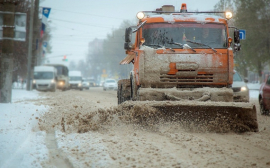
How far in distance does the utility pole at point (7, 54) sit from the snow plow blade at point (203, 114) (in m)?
7.99

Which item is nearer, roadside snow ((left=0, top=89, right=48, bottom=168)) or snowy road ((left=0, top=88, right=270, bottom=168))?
snowy road ((left=0, top=88, right=270, bottom=168))

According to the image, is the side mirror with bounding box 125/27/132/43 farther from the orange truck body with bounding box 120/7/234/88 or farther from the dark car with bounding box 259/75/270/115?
the dark car with bounding box 259/75/270/115

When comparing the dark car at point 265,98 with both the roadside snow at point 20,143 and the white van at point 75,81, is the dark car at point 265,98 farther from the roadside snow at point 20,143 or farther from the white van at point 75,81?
the white van at point 75,81

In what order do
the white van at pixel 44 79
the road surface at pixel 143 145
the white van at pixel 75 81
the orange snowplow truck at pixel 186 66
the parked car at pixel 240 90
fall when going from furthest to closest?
the white van at pixel 75 81
the white van at pixel 44 79
the parked car at pixel 240 90
the orange snowplow truck at pixel 186 66
the road surface at pixel 143 145

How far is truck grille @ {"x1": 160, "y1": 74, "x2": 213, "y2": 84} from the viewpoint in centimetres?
906

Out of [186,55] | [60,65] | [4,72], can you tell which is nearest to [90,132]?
[186,55]

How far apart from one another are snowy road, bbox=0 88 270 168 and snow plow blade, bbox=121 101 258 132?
0.22m

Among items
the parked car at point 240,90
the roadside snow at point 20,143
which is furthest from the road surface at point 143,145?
the parked car at point 240,90

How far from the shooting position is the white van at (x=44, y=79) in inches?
1512

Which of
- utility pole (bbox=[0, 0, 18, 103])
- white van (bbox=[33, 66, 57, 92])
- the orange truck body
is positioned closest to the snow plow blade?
the orange truck body

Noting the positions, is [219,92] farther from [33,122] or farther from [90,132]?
[33,122]

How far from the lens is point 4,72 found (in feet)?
49.0

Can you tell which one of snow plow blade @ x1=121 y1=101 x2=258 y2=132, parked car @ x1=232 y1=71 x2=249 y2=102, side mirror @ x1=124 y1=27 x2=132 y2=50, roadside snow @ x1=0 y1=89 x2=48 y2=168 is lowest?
roadside snow @ x1=0 y1=89 x2=48 y2=168

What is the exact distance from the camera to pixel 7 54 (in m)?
14.9
